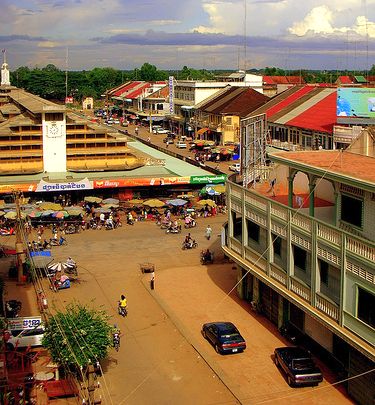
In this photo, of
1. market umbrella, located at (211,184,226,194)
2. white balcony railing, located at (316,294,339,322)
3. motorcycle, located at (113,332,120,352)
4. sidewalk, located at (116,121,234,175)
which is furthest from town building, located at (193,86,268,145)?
white balcony railing, located at (316,294,339,322)

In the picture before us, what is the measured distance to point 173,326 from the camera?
26.9 m

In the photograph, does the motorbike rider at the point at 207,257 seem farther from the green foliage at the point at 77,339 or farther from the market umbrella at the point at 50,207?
the green foliage at the point at 77,339

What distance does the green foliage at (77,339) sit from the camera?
20.5 m

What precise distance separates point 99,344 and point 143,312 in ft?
24.6

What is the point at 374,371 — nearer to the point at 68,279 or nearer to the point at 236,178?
the point at 236,178

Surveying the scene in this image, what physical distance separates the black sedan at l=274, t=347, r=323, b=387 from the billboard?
129ft

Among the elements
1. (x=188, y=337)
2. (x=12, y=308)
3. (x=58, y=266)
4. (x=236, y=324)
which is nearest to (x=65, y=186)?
(x=58, y=266)

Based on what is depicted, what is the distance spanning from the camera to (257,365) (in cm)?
2302

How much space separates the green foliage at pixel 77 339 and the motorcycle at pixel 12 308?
5894mm

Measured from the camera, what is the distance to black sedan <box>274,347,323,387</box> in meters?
21.1

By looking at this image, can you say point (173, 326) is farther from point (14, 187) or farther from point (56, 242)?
point (14, 187)

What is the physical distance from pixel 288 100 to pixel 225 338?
57661 millimetres

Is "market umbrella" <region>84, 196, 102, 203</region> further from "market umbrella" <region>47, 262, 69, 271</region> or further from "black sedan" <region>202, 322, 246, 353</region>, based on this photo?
"black sedan" <region>202, 322, 246, 353</region>

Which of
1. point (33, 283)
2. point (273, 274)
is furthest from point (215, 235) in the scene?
point (273, 274)
